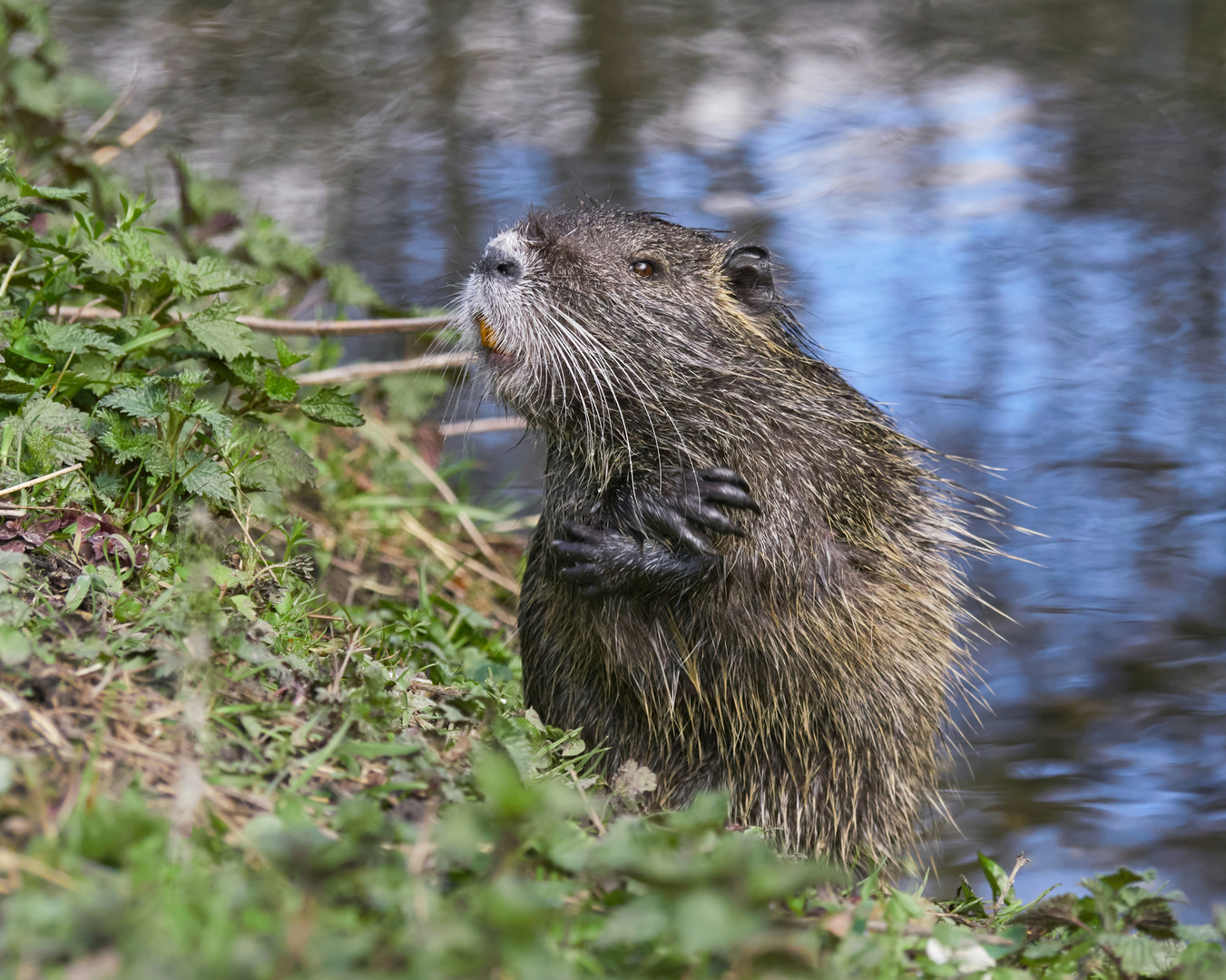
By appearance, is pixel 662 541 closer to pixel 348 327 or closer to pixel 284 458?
pixel 284 458

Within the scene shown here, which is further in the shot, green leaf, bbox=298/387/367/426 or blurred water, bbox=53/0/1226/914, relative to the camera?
blurred water, bbox=53/0/1226/914

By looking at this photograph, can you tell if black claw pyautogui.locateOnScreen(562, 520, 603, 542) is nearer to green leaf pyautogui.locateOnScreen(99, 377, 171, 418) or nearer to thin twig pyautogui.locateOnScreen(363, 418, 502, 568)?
green leaf pyautogui.locateOnScreen(99, 377, 171, 418)

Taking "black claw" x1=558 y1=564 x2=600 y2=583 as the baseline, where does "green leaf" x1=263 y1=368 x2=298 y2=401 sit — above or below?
above

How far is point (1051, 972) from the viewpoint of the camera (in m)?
2.20

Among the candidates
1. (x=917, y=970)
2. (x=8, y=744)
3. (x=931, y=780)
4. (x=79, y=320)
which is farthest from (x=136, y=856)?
(x=931, y=780)

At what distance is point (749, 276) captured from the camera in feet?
13.0

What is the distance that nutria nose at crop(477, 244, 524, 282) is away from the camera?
3.49 m

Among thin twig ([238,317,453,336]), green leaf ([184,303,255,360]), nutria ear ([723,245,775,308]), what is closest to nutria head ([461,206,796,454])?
nutria ear ([723,245,775,308])

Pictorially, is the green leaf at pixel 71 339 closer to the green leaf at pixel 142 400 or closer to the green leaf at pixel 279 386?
the green leaf at pixel 142 400

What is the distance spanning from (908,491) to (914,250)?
5.34 m

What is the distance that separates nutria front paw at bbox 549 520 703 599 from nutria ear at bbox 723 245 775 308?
109 cm

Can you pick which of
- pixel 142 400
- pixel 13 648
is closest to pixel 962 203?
pixel 142 400

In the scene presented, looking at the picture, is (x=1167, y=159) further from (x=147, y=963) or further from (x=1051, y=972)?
(x=147, y=963)

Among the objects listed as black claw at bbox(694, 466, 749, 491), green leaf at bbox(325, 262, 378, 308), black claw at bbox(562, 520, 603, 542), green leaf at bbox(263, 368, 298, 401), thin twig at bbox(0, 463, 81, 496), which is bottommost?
black claw at bbox(562, 520, 603, 542)
